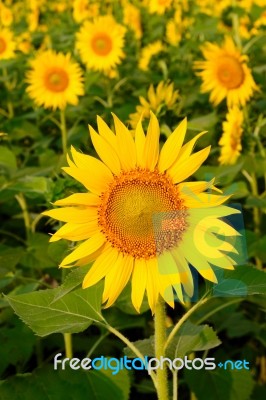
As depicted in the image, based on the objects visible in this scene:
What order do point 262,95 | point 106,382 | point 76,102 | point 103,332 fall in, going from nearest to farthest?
point 106,382
point 103,332
point 262,95
point 76,102

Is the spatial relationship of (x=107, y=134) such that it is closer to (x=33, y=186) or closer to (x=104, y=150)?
(x=104, y=150)

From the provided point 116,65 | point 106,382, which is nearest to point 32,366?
point 106,382

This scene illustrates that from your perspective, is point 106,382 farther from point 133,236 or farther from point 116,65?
point 116,65

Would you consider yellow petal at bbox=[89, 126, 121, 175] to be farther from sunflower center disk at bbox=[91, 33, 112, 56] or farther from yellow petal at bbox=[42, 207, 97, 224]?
sunflower center disk at bbox=[91, 33, 112, 56]

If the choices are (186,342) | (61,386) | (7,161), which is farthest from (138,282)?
(7,161)

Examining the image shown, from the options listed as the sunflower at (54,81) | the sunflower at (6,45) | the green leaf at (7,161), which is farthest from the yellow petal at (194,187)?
the sunflower at (6,45)

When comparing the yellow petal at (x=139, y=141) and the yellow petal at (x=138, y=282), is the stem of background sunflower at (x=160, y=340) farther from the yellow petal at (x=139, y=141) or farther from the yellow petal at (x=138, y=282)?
the yellow petal at (x=139, y=141)
